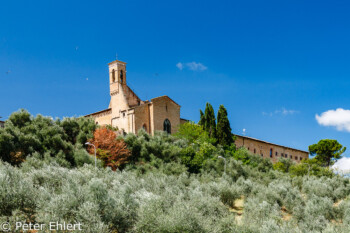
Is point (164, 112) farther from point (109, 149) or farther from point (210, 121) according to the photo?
point (109, 149)

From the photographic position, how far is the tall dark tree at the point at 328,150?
62.7 metres

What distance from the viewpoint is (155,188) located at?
17.2 m

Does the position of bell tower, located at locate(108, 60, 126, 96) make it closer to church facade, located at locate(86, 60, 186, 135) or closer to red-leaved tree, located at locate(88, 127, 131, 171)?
church facade, located at locate(86, 60, 186, 135)

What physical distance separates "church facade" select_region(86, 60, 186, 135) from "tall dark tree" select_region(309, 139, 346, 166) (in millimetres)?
35136

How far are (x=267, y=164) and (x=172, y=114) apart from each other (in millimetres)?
16545

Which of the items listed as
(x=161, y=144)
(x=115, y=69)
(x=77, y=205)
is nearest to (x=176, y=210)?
(x=77, y=205)

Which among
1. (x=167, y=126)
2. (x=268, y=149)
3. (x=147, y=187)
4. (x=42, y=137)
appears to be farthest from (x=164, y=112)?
(x=147, y=187)

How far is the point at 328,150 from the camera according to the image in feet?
209

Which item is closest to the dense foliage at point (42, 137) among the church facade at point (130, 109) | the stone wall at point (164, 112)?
the church facade at point (130, 109)

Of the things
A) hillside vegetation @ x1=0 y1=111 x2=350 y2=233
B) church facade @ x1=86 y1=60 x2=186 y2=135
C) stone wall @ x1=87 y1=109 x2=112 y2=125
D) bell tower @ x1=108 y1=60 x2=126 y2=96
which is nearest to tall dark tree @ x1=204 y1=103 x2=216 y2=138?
hillside vegetation @ x1=0 y1=111 x2=350 y2=233

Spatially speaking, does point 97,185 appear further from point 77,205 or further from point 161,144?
point 161,144

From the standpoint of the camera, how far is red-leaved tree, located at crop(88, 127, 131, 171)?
29.2 meters

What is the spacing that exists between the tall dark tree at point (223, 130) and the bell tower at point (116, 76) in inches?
564

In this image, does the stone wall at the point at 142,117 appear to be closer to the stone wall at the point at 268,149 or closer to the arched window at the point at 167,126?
the arched window at the point at 167,126
